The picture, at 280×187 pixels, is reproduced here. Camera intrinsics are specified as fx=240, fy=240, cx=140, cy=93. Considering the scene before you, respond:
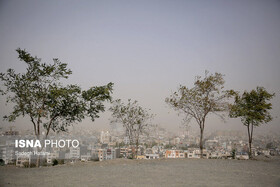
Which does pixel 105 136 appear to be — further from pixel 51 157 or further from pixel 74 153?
pixel 51 157

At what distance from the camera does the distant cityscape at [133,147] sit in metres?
16.7

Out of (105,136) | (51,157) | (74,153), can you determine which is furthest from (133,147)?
(51,157)

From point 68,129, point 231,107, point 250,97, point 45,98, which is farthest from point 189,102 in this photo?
point 45,98

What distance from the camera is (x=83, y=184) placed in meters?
7.79

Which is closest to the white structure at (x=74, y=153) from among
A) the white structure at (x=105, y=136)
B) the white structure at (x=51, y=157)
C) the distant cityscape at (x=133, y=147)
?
the distant cityscape at (x=133, y=147)

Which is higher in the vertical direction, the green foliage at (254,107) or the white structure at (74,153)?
the green foliage at (254,107)

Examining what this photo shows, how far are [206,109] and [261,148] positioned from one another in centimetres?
1076

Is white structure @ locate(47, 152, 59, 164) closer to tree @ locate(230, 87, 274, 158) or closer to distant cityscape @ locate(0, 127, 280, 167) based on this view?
distant cityscape @ locate(0, 127, 280, 167)

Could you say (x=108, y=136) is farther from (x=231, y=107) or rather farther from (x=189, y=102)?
(x=231, y=107)

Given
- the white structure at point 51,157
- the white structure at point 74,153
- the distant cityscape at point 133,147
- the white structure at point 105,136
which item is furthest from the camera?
the white structure at point 105,136

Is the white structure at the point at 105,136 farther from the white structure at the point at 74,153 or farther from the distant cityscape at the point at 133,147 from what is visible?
the white structure at the point at 74,153

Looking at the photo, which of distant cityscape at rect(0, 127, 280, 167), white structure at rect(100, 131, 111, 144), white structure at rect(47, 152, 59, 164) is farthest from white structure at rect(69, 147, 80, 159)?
white structure at rect(100, 131, 111, 144)

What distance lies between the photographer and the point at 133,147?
86.7 ft

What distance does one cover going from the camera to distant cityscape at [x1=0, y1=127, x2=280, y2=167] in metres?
16.7
